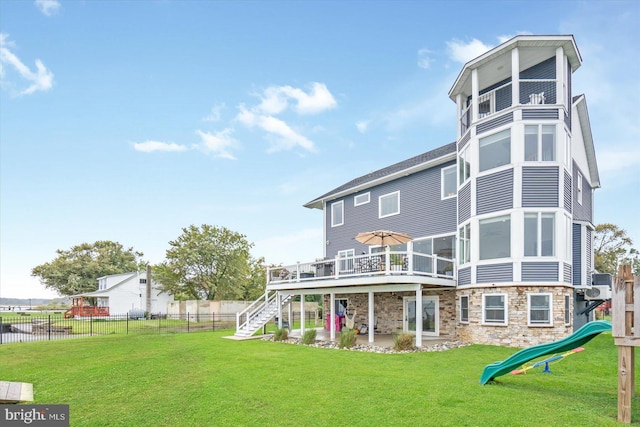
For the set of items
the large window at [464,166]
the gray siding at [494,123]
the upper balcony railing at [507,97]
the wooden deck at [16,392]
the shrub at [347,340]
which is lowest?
the shrub at [347,340]

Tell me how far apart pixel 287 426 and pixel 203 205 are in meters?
34.5

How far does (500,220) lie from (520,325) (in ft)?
11.6

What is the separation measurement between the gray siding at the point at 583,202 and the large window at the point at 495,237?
4154 millimetres

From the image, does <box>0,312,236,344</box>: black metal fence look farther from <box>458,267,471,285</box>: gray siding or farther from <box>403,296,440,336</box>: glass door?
<box>458,267,471,285</box>: gray siding

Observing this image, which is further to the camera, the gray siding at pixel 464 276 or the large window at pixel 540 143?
the gray siding at pixel 464 276

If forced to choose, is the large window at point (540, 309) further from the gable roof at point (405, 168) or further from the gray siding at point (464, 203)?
the gable roof at point (405, 168)

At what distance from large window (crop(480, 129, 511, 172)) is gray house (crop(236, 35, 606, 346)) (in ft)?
0.13

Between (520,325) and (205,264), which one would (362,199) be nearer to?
(520,325)

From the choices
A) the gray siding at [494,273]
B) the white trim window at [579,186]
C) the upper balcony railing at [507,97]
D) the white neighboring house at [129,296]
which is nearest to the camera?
the gray siding at [494,273]

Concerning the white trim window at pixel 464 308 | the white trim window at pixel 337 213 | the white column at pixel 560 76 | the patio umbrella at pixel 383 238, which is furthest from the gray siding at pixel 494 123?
the white trim window at pixel 337 213

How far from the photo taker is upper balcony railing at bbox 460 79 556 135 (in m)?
14.7

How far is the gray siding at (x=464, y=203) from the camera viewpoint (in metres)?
15.5

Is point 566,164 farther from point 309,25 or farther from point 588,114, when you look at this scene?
point 309,25

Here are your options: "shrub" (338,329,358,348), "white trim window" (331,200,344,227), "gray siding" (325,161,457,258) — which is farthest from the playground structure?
"shrub" (338,329,358,348)
